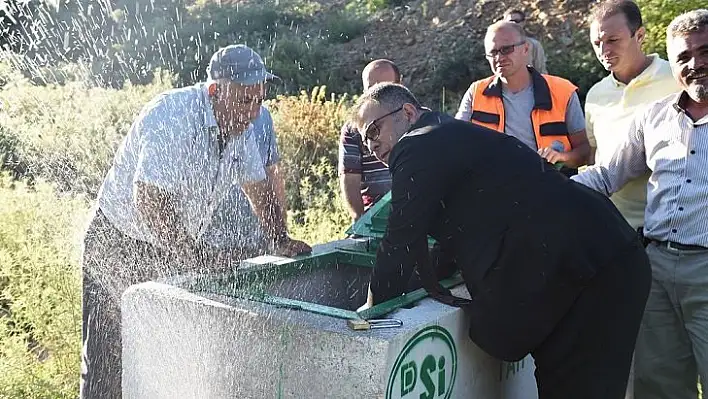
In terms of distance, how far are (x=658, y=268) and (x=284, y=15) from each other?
18.3 m

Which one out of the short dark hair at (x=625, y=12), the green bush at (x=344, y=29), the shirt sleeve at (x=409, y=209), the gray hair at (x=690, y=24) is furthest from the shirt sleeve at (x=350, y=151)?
the green bush at (x=344, y=29)

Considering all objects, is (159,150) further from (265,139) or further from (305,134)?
(305,134)

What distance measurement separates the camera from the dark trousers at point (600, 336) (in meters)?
2.48

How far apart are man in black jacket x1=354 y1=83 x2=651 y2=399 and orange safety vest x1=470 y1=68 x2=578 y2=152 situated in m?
1.29

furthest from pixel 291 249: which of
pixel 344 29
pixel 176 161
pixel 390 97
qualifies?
pixel 344 29

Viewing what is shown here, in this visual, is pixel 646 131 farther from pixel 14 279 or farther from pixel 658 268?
pixel 14 279

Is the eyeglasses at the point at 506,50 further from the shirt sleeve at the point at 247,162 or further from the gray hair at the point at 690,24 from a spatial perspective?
the shirt sleeve at the point at 247,162

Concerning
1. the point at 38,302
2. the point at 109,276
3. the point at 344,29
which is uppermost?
the point at 344,29

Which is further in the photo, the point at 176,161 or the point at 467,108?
the point at 467,108

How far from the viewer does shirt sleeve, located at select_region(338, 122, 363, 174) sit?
442cm

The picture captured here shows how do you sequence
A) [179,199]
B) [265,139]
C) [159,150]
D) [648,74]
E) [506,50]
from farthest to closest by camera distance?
1. [506,50]
2. [265,139]
3. [648,74]
4. [179,199]
5. [159,150]

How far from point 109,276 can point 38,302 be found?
1159 millimetres

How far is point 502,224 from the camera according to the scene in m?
2.47

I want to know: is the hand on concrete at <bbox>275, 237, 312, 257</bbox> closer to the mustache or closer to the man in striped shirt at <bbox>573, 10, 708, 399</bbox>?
the man in striped shirt at <bbox>573, 10, 708, 399</bbox>
